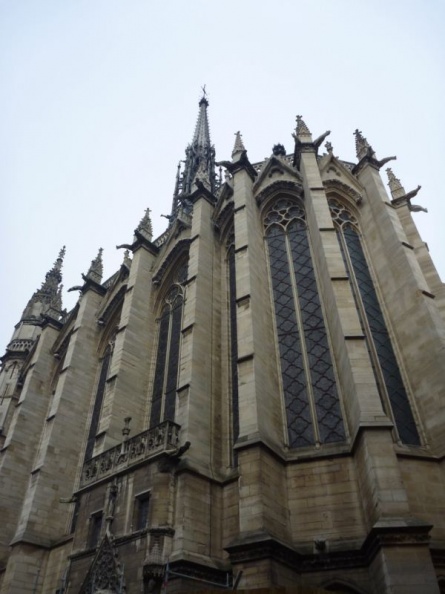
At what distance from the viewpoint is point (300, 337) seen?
13.1m

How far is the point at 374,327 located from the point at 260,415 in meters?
4.31

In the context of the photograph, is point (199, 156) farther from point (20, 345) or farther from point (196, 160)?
point (20, 345)

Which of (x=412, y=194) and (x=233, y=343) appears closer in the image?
(x=233, y=343)

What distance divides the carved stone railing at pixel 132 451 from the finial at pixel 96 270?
10.5 meters

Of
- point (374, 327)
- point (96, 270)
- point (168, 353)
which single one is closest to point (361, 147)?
point (374, 327)

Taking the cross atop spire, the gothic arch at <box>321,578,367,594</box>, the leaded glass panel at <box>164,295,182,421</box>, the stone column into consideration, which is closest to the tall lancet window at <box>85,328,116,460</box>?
the stone column

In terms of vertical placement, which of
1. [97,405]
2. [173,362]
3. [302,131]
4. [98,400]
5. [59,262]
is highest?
[59,262]

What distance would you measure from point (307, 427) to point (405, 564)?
13.3 ft

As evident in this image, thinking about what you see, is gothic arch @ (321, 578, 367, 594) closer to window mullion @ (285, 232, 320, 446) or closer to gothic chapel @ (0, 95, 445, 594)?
gothic chapel @ (0, 95, 445, 594)

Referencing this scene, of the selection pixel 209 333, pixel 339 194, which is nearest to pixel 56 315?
pixel 209 333

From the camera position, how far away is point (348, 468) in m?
10.3

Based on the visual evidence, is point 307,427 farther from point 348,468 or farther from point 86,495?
point 86,495

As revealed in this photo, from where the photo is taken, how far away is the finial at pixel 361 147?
16766 mm

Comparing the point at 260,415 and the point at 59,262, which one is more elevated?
the point at 59,262
